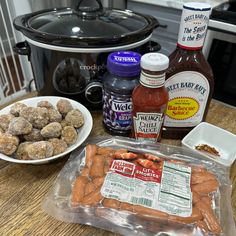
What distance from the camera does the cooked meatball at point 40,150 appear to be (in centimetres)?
43

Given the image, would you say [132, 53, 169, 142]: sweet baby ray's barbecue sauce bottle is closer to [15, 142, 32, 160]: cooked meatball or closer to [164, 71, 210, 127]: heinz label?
[164, 71, 210, 127]: heinz label

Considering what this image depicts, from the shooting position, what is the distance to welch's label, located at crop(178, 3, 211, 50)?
17.1 inches

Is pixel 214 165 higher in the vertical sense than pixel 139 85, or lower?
lower

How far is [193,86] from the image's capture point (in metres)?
0.51

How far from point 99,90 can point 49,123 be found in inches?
6.3

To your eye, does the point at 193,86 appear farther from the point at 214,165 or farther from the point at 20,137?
the point at 20,137

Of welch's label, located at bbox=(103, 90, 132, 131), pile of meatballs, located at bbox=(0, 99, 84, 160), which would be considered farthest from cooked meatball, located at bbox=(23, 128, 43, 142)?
welch's label, located at bbox=(103, 90, 132, 131)

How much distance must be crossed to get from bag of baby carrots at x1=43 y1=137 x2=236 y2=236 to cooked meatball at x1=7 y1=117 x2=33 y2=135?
0.33 feet

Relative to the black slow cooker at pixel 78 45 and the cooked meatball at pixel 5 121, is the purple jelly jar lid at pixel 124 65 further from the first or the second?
the cooked meatball at pixel 5 121

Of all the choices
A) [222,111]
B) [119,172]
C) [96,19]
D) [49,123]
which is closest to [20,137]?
[49,123]

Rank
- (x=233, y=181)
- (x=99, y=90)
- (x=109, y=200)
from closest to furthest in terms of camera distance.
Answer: (x=109, y=200) → (x=233, y=181) → (x=99, y=90)

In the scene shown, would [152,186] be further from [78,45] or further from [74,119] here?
[78,45]

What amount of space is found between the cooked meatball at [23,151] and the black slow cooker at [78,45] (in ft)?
0.64

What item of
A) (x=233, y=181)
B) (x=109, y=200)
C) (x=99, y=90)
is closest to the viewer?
(x=109, y=200)
